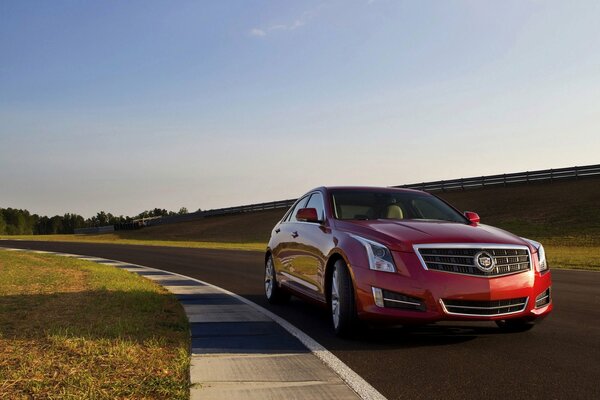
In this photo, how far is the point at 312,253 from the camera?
23.0 ft

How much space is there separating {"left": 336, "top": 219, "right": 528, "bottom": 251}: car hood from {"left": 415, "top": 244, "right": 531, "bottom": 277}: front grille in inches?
3.9

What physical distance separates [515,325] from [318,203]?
9.36ft

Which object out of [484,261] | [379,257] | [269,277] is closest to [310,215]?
[379,257]

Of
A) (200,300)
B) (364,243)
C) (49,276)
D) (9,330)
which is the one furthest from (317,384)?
(49,276)

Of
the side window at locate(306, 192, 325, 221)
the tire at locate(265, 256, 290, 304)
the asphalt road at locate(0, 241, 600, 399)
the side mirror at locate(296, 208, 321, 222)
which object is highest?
the side window at locate(306, 192, 325, 221)

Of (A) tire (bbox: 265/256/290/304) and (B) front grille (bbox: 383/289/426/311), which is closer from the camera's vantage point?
(B) front grille (bbox: 383/289/426/311)

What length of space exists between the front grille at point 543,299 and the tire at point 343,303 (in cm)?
181

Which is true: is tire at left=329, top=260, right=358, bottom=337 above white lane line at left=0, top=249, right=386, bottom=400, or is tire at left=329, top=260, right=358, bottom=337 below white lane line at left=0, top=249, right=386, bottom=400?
above

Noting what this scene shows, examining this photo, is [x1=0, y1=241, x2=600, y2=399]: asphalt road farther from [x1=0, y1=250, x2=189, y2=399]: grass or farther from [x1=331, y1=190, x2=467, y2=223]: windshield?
[x1=0, y1=250, x2=189, y2=399]: grass

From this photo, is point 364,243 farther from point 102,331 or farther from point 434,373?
point 102,331

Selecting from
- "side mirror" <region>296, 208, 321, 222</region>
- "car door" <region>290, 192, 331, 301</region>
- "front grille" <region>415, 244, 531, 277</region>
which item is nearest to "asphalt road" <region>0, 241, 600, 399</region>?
"car door" <region>290, 192, 331, 301</region>

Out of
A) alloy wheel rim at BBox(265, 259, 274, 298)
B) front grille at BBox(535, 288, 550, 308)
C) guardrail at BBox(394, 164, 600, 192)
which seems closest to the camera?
front grille at BBox(535, 288, 550, 308)

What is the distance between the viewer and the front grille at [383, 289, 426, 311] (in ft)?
17.4

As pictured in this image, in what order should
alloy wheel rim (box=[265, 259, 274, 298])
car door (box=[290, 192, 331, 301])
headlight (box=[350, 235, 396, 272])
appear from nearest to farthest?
1. headlight (box=[350, 235, 396, 272])
2. car door (box=[290, 192, 331, 301])
3. alloy wheel rim (box=[265, 259, 274, 298])
